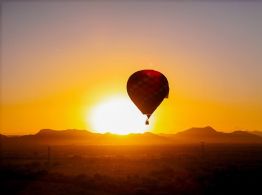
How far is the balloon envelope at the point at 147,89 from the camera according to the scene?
33.9 meters

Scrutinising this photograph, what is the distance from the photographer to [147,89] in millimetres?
33906

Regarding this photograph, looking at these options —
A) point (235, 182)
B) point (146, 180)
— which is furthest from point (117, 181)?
point (235, 182)

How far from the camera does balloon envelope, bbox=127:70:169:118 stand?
111 feet

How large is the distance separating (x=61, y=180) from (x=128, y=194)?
8122 mm

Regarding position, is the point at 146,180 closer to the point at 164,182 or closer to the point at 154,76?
the point at 164,182

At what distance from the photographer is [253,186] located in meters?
35.5

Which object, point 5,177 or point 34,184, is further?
point 5,177

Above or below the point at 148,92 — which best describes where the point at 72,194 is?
below

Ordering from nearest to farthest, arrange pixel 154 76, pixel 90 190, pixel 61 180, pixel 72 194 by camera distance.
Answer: pixel 72 194 → pixel 90 190 → pixel 154 76 → pixel 61 180

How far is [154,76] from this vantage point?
1335 inches

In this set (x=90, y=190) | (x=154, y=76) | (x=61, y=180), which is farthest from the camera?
(x=61, y=180)

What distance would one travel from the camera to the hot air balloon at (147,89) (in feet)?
111

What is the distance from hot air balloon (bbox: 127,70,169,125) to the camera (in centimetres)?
3391

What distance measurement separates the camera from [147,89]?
111 ft
